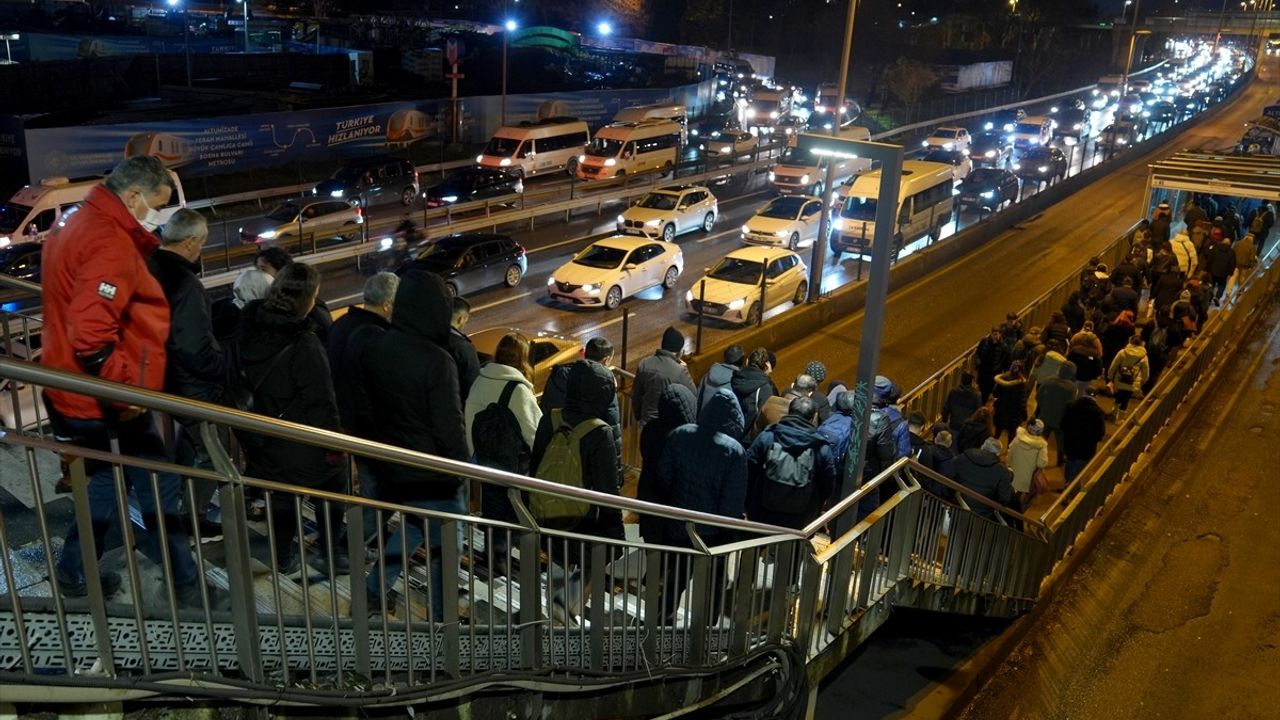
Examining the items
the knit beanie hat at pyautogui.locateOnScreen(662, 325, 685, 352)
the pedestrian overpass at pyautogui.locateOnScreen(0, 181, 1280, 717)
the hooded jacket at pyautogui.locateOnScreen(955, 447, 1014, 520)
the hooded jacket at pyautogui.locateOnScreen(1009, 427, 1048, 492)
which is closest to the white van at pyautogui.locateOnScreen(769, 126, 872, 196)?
the hooded jacket at pyautogui.locateOnScreen(1009, 427, 1048, 492)

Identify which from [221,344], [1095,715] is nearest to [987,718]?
[1095,715]

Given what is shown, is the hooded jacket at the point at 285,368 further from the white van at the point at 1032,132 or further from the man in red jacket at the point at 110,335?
the white van at the point at 1032,132

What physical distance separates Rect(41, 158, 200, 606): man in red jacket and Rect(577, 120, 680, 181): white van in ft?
102

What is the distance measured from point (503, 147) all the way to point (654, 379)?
26.6 meters

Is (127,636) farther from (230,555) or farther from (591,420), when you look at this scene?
(591,420)

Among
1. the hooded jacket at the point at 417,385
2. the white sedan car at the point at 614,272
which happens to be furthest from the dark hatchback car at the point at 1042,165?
the hooded jacket at the point at 417,385

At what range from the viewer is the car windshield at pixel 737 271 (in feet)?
69.4

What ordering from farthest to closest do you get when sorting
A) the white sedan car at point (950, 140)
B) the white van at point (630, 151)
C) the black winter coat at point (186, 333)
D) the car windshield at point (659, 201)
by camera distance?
the white sedan car at point (950, 140) < the white van at point (630, 151) < the car windshield at point (659, 201) < the black winter coat at point (186, 333)

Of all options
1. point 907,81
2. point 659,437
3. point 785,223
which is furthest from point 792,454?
point 907,81

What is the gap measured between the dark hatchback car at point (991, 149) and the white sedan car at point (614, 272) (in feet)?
81.9

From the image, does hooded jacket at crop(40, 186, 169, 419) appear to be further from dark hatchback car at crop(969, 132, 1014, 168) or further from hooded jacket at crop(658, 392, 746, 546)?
dark hatchback car at crop(969, 132, 1014, 168)

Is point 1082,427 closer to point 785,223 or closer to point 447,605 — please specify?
point 447,605

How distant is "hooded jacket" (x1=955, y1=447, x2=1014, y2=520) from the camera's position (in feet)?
30.4

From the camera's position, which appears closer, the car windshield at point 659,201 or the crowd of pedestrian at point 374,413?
the crowd of pedestrian at point 374,413
